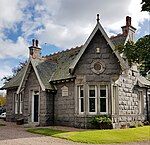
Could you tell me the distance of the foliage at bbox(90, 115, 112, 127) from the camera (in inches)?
917

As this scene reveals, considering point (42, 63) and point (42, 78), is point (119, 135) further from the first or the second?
point (42, 63)

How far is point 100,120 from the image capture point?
76.4 ft

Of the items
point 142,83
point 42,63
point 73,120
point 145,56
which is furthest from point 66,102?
point 145,56

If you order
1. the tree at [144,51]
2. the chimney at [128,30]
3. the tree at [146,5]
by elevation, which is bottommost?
the tree at [144,51]

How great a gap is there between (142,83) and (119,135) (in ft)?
32.4

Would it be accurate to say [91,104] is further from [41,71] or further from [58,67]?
[58,67]

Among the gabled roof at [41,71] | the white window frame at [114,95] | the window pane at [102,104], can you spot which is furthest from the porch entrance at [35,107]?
the white window frame at [114,95]

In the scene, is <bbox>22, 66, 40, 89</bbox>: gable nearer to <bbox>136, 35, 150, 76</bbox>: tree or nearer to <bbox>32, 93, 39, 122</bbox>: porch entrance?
<bbox>32, 93, 39, 122</bbox>: porch entrance

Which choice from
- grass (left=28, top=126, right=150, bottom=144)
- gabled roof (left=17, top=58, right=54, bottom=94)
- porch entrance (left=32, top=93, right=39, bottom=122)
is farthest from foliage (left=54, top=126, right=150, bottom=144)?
porch entrance (left=32, top=93, right=39, bottom=122)

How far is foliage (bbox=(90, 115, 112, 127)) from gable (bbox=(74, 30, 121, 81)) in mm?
3119

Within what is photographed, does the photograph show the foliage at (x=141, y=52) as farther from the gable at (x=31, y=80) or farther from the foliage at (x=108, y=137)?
the gable at (x=31, y=80)

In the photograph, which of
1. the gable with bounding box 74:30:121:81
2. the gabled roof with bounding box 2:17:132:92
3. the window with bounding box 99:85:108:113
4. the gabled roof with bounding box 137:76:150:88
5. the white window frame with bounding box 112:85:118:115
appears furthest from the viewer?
the gabled roof with bounding box 137:76:150:88

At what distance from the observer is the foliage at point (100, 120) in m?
23.3

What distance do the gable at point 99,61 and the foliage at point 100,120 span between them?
10.2ft
